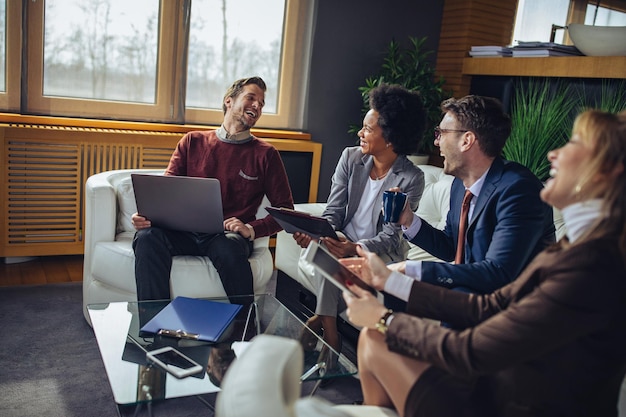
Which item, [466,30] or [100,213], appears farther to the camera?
[466,30]

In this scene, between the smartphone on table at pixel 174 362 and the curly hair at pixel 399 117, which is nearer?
the smartphone on table at pixel 174 362

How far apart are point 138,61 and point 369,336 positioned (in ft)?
9.50

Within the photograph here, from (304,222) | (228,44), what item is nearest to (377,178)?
(304,222)

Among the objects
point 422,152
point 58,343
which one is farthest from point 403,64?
point 58,343

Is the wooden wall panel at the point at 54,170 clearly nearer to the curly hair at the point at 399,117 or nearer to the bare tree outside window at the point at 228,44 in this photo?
the bare tree outside window at the point at 228,44

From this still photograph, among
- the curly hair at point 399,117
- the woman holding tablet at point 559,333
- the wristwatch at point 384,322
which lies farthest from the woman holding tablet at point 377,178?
the woman holding tablet at point 559,333

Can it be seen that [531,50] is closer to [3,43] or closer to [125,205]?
[125,205]

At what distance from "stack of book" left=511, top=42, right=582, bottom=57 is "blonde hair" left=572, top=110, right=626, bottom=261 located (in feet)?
8.97

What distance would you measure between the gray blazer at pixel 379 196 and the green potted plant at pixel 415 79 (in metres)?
1.50

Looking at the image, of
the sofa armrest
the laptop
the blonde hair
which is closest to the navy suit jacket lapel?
the blonde hair

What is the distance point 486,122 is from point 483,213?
0.30 m

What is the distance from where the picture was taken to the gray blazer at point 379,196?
8.31 ft

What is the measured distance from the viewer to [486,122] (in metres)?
2.01

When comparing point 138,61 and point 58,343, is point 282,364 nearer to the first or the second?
point 58,343
